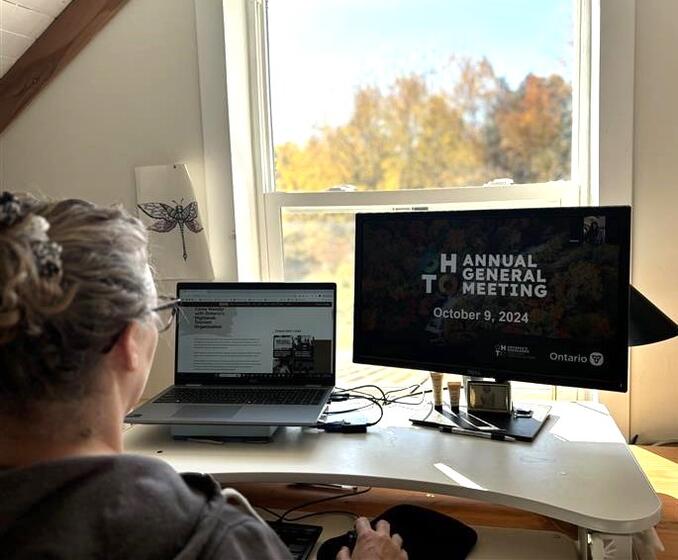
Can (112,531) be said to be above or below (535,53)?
below

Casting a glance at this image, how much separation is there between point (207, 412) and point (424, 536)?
584 millimetres

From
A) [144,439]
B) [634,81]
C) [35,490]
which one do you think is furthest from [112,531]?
[634,81]

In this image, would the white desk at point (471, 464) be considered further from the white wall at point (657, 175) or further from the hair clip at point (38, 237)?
the hair clip at point (38, 237)

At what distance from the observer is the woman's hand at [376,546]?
1.20 meters

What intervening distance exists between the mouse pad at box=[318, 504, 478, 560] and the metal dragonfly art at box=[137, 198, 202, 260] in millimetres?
1086

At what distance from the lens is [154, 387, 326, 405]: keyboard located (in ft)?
5.44

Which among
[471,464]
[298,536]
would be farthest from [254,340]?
[471,464]

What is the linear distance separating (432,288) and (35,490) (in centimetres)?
111

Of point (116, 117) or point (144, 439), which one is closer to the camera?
point (144, 439)

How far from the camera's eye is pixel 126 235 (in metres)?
0.76

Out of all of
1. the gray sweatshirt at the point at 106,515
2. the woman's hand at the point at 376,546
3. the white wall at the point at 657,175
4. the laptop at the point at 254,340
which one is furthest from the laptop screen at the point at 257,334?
the gray sweatshirt at the point at 106,515

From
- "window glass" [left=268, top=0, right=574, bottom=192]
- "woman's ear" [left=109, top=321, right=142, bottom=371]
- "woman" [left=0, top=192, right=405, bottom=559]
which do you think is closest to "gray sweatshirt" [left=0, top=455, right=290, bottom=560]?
"woman" [left=0, top=192, right=405, bottom=559]

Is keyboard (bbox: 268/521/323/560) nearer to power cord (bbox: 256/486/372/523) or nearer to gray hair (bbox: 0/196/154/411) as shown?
power cord (bbox: 256/486/372/523)

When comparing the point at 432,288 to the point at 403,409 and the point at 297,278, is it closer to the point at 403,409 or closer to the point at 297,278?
the point at 403,409
